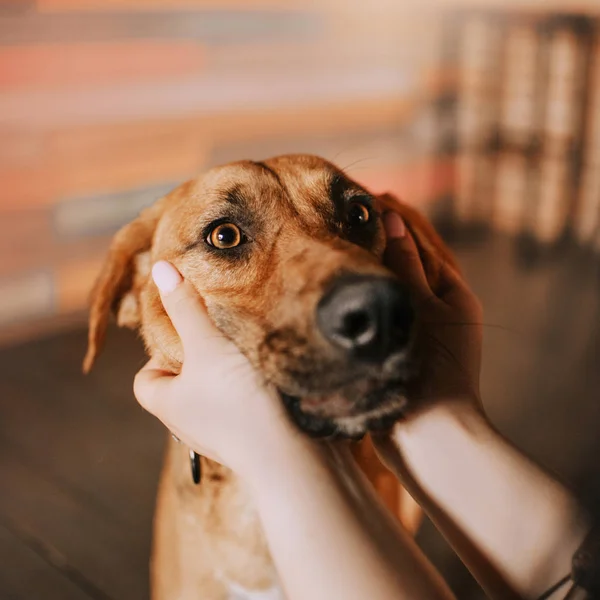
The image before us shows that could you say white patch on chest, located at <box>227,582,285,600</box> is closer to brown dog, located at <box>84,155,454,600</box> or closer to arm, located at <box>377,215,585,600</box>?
brown dog, located at <box>84,155,454,600</box>

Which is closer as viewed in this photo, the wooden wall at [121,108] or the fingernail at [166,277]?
the fingernail at [166,277]

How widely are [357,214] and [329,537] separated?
0.75 meters

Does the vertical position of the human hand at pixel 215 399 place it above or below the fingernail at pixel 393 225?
below

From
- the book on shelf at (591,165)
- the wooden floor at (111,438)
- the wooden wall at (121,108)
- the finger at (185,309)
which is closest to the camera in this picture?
the finger at (185,309)

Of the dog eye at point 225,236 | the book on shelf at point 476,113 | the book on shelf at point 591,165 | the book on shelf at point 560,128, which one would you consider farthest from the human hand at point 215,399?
the book on shelf at point 476,113

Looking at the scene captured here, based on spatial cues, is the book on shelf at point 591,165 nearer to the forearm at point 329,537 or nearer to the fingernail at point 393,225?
the fingernail at point 393,225

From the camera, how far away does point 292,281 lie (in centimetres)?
112

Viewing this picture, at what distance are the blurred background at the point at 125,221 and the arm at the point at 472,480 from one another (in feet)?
1.08

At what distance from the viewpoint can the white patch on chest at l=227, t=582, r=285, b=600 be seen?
1.46 metres

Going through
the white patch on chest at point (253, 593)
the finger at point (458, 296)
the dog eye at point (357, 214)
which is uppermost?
the dog eye at point (357, 214)

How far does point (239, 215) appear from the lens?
1346 mm

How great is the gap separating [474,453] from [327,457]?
269 millimetres

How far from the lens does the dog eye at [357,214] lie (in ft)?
4.80

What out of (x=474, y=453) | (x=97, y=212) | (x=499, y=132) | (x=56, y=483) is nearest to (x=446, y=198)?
(x=499, y=132)
